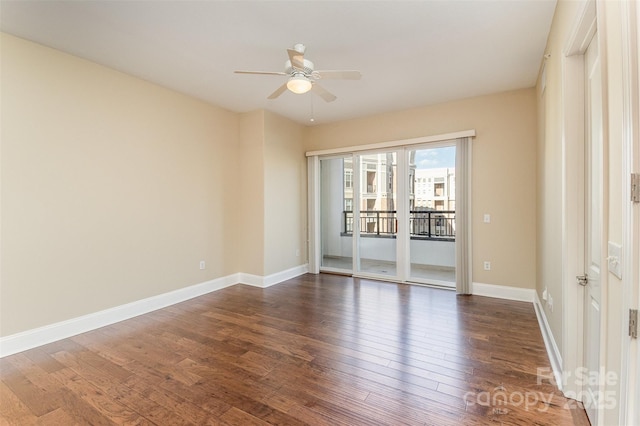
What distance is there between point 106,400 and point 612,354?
9.19 ft

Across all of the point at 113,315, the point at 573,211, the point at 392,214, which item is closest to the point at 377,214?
the point at 392,214

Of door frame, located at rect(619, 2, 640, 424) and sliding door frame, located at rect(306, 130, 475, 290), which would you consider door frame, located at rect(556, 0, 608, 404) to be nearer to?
door frame, located at rect(619, 2, 640, 424)

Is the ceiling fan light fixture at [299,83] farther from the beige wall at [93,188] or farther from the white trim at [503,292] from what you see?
the white trim at [503,292]

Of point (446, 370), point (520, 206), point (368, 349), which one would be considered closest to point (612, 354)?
point (446, 370)

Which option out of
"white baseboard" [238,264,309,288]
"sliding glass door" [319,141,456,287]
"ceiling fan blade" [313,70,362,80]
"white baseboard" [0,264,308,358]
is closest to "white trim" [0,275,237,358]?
"white baseboard" [0,264,308,358]

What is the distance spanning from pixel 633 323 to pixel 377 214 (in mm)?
4297

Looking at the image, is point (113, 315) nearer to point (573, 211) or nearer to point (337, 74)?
point (337, 74)

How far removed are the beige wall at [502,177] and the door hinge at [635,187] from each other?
3.40 m

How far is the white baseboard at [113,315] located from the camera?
2.67 metres

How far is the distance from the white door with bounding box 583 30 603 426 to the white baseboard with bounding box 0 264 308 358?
12.7 ft

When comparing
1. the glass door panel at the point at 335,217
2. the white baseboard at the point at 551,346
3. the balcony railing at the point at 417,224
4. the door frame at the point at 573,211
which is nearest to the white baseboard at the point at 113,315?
the glass door panel at the point at 335,217

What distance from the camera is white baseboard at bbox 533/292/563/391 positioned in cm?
215

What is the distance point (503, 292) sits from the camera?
405 centimetres

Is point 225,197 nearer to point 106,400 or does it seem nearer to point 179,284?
point 179,284
